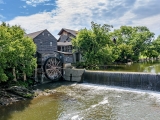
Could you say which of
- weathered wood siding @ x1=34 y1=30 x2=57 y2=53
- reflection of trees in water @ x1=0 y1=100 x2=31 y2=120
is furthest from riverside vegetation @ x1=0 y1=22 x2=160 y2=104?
weathered wood siding @ x1=34 y1=30 x2=57 y2=53

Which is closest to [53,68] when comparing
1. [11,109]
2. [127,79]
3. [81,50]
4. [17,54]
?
[81,50]

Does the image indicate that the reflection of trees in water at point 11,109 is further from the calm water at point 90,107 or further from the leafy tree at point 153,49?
the leafy tree at point 153,49

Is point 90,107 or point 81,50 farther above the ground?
point 81,50

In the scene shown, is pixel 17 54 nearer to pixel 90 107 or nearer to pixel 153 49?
pixel 90 107

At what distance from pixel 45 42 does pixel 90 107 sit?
15870 mm

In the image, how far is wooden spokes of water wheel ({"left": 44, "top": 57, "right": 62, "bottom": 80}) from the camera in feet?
82.6

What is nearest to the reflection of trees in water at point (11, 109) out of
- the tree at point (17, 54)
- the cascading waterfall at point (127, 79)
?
the tree at point (17, 54)

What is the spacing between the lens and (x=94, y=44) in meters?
30.5

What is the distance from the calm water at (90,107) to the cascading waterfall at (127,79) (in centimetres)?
114

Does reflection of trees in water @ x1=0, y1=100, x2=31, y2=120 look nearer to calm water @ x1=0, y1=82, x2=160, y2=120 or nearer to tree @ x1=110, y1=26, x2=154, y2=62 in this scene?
calm water @ x1=0, y1=82, x2=160, y2=120

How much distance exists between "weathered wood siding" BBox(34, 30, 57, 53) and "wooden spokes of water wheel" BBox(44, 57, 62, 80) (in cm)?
233

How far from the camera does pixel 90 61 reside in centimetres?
2978

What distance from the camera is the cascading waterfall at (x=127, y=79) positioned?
18797mm

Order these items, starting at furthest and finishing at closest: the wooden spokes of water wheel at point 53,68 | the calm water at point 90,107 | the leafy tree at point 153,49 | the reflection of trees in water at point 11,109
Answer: the leafy tree at point 153,49 → the wooden spokes of water wheel at point 53,68 → the reflection of trees in water at point 11,109 → the calm water at point 90,107
